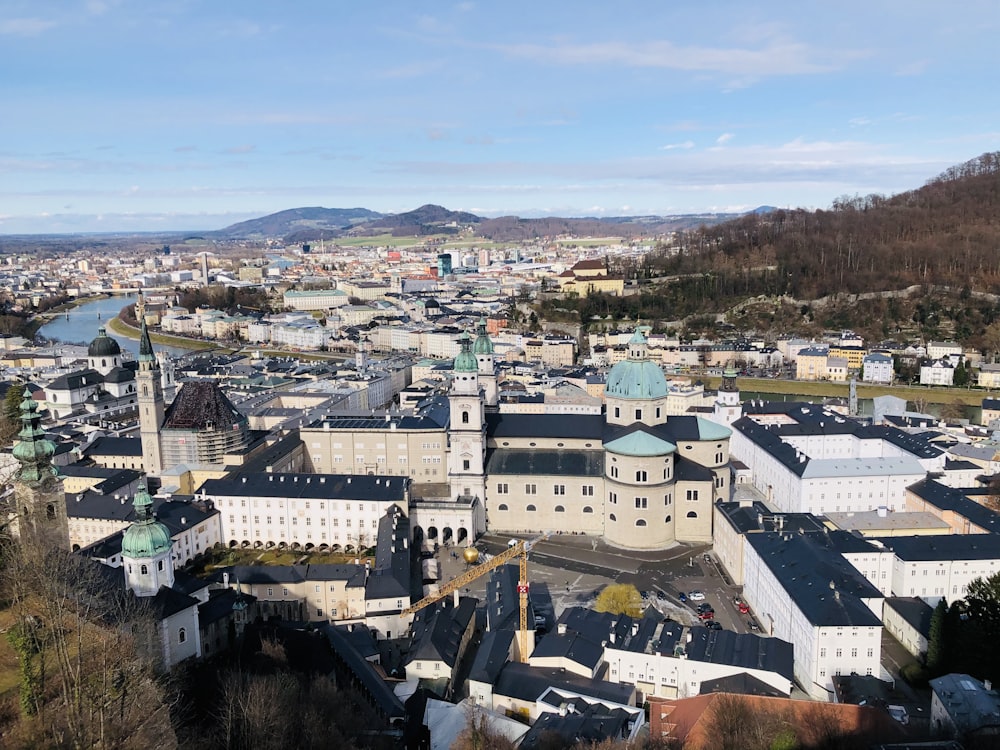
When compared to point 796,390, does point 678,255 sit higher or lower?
higher

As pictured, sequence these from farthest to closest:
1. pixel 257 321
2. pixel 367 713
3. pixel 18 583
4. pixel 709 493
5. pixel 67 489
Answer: pixel 257 321 < pixel 67 489 < pixel 709 493 < pixel 367 713 < pixel 18 583

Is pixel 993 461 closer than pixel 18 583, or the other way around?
pixel 18 583

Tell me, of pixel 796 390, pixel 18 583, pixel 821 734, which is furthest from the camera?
pixel 796 390

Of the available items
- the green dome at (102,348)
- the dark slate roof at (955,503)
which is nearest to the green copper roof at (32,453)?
the dark slate roof at (955,503)

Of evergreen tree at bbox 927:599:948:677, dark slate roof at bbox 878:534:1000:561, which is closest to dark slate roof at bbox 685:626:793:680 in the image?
evergreen tree at bbox 927:599:948:677

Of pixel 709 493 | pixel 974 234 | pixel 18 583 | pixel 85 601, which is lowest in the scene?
pixel 709 493

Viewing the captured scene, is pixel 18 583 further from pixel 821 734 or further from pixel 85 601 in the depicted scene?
pixel 821 734

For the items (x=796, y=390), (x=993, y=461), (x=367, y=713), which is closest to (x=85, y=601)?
(x=367, y=713)

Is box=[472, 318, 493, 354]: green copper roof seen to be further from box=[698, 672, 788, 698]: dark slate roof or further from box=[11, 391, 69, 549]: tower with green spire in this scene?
box=[698, 672, 788, 698]: dark slate roof

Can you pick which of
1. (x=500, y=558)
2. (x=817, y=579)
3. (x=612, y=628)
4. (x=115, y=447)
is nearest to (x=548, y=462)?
(x=500, y=558)
